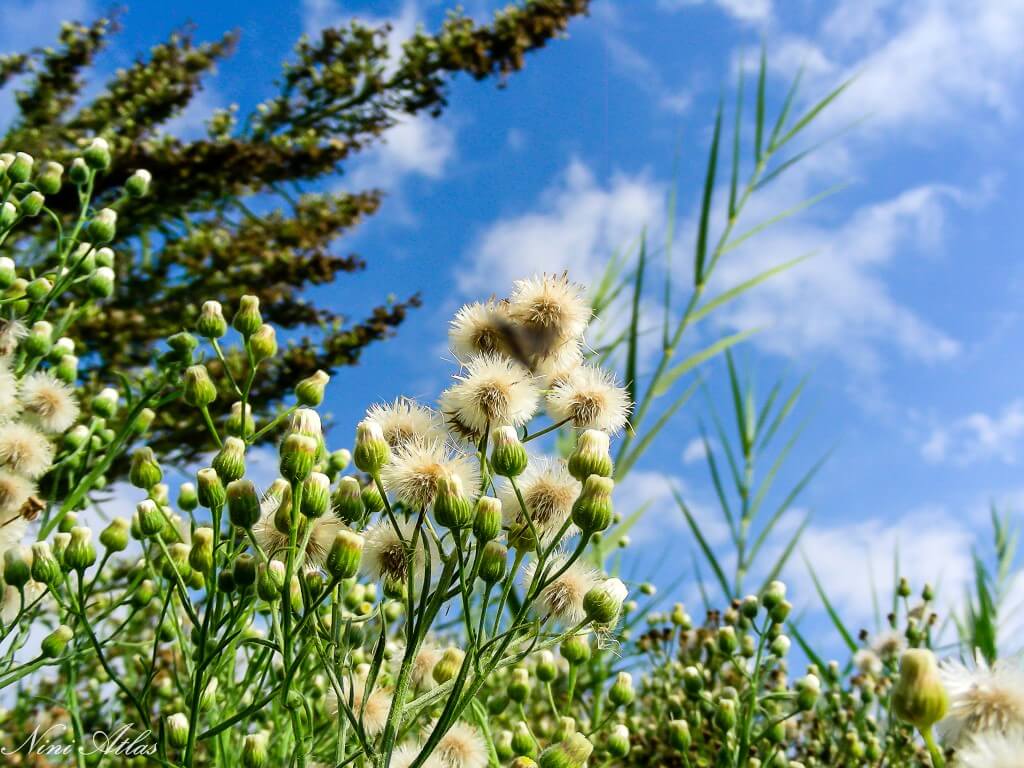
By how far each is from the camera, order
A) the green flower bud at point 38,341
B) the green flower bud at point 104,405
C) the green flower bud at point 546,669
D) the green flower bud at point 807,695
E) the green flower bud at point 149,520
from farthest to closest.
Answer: the green flower bud at point 104,405 → the green flower bud at point 38,341 → the green flower bud at point 807,695 → the green flower bud at point 546,669 → the green flower bud at point 149,520

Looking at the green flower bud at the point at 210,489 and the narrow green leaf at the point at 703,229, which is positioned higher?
the narrow green leaf at the point at 703,229

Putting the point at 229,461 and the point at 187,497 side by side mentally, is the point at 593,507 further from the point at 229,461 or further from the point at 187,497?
the point at 187,497

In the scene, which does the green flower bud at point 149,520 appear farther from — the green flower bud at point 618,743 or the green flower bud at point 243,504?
the green flower bud at point 618,743

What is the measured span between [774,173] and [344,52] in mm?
4185

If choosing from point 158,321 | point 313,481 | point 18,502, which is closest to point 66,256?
point 18,502

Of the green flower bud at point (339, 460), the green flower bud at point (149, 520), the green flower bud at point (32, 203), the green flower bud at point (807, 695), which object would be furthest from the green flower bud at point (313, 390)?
the green flower bud at point (807, 695)

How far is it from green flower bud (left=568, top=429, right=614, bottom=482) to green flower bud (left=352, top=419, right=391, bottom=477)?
224 mm

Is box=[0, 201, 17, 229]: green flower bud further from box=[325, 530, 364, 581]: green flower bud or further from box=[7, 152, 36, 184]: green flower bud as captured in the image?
box=[325, 530, 364, 581]: green flower bud

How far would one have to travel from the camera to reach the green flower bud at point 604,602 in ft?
3.42

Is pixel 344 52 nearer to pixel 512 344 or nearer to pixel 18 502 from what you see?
pixel 18 502

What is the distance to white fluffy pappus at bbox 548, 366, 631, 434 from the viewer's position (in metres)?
1.17

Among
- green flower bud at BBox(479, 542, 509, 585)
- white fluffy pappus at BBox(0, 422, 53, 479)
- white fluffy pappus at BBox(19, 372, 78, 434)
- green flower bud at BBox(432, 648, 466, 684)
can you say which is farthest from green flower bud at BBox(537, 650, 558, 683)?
white fluffy pappus at BBox(19, 372, 78, 434)

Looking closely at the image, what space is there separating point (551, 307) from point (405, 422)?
0.24m

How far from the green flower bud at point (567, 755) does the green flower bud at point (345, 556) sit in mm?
326
